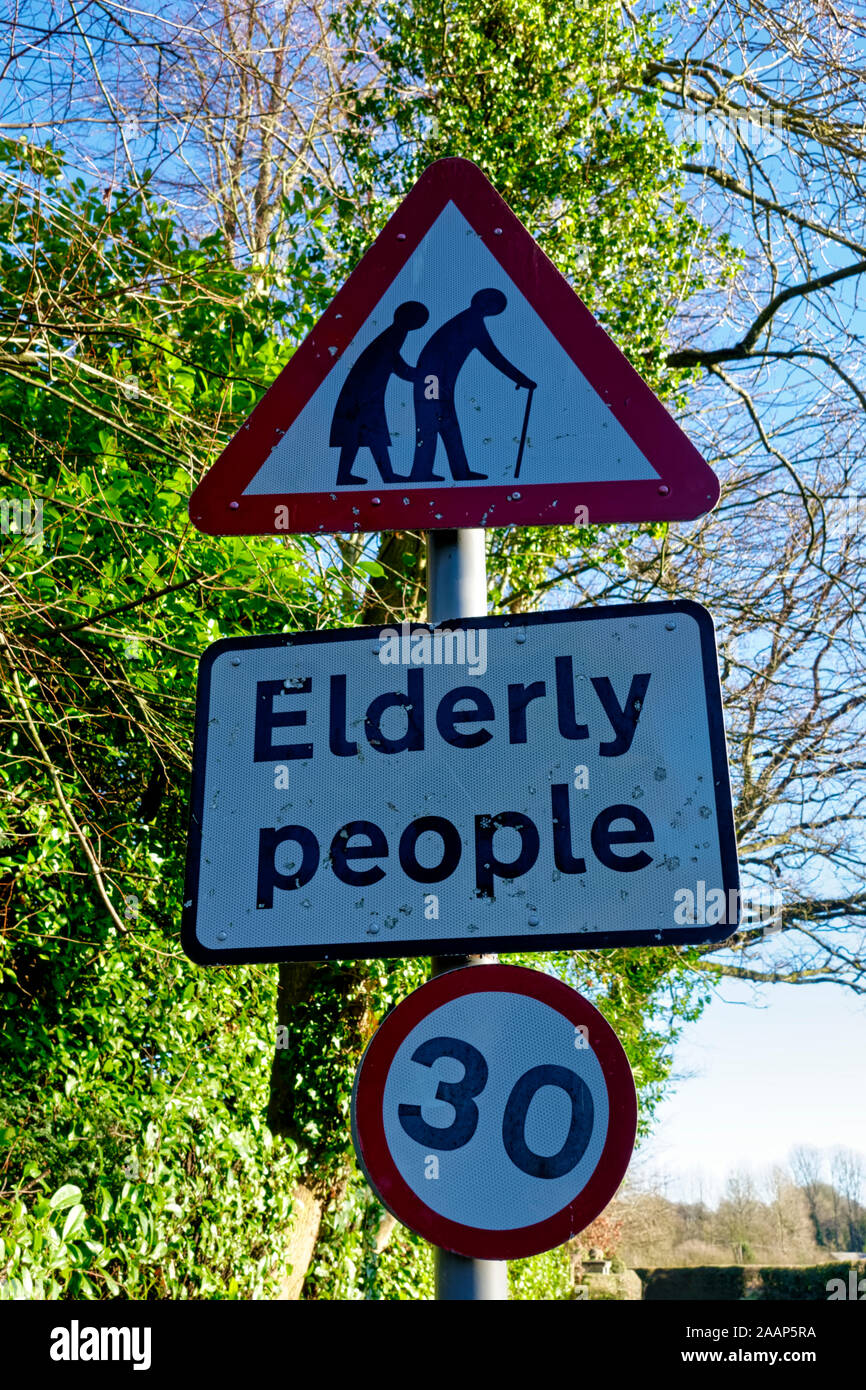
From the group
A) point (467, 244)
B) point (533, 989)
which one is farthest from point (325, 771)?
point (467, 244)

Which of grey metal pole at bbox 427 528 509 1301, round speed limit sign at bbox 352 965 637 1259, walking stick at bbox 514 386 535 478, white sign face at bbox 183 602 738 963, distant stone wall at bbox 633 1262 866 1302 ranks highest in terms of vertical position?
walking stick at bbox 514 386 535 478

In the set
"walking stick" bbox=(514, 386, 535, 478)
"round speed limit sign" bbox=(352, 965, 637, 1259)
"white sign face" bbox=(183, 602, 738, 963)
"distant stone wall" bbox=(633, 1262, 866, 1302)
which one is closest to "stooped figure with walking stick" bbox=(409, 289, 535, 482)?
"walking stick" bbox=(514, 386, 535, 478)

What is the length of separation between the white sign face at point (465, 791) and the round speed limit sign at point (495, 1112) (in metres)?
0.10

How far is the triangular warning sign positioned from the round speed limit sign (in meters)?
0.73

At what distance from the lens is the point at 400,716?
5.16 feet

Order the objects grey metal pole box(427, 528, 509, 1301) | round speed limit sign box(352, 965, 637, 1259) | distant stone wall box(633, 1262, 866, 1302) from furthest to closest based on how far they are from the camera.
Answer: distant stone wall box(633, 1262, 866, 1302) → grey metal pole box(427, 528, 509, 1301) → round speed limit sign box(352, 965, 637, 1259)

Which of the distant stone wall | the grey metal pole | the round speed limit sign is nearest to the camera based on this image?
the round speed limit sign

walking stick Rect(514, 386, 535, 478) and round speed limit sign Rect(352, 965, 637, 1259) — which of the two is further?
walking stick Rect(514, 386, 535, 478)

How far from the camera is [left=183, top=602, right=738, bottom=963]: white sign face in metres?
1.44

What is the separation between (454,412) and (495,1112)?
1.06m

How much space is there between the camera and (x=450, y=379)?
1793 millimetres

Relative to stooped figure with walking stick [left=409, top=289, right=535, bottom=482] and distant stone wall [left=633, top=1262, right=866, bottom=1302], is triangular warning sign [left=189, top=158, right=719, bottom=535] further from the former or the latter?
distant stone wall [left=633, top=1262, right=866, bottom=1302]

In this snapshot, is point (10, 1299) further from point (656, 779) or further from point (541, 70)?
point (541, 70)

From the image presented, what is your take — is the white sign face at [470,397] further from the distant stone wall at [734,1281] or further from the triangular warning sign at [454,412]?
the distant stone wall at [734,1281]
